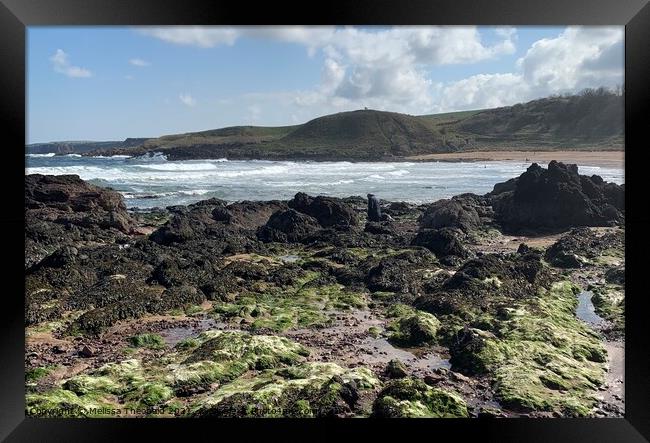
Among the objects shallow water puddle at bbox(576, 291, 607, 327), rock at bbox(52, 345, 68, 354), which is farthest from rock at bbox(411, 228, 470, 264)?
rock at bbox(52, 345, 68, 354)

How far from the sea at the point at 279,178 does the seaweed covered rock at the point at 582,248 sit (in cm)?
109

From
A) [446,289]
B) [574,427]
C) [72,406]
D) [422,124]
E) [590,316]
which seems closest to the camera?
[574,427]

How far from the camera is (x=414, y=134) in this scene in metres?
9.78

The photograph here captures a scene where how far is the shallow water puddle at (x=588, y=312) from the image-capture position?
788 cm

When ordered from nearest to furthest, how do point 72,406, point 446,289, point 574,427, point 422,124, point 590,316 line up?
point 574,427 < point 72,406 < point 590,316 < point 446,289 < point 422,124

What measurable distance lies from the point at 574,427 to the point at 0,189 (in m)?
6.69

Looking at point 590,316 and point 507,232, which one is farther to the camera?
point 507,232

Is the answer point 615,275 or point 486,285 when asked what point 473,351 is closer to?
point 486,285

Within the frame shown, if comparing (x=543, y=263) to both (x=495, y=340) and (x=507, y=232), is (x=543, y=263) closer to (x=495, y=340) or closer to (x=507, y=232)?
(x=507, y=232)

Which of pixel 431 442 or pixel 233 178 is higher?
pixel 233 178

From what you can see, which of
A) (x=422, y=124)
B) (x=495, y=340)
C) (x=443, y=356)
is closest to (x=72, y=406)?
(x=443, y=356)

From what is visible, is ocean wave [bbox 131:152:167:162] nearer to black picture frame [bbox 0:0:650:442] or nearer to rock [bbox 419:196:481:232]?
black picture frame [bbox 0:0:650:442]

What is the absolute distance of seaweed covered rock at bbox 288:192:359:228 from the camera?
10.1 metres

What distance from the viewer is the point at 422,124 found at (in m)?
9.54
